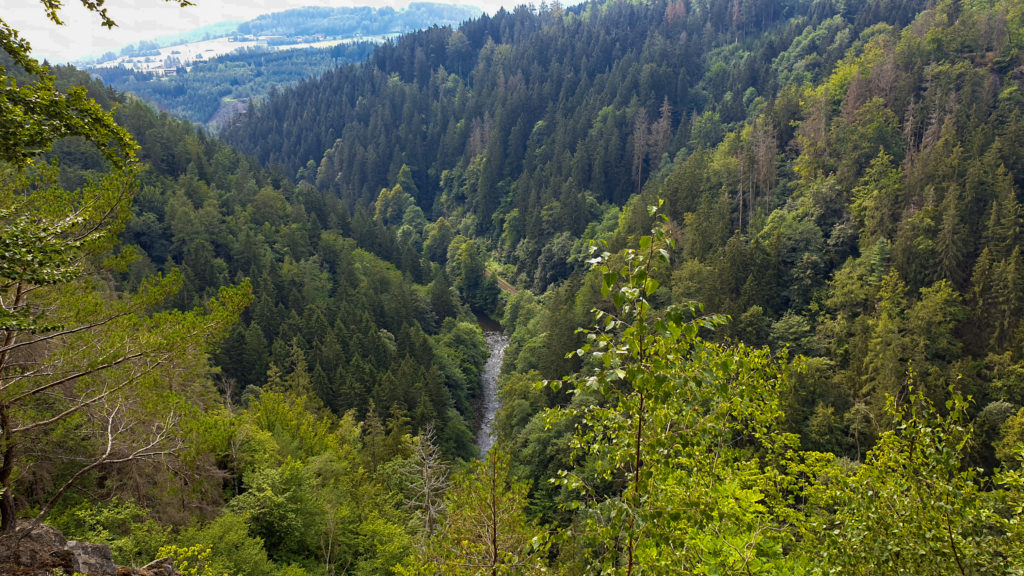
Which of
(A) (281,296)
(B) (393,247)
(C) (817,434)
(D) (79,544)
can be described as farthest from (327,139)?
(D) (79,544)

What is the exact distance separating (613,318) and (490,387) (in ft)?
200

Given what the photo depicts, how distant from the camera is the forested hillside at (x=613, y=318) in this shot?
22.9 feet

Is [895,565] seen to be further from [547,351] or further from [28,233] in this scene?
[547,351]

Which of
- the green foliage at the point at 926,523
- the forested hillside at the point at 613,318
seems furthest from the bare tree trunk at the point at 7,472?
the green foliage at the point at 926,523

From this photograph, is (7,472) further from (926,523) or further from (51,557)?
(926,523)

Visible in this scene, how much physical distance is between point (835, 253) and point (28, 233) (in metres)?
58.0

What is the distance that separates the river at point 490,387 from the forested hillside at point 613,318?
2504 millimetres

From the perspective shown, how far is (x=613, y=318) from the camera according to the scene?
4.89 meters

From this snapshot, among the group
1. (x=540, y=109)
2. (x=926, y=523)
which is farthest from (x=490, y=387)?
(x=540, y=109)

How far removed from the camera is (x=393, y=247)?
300 feet

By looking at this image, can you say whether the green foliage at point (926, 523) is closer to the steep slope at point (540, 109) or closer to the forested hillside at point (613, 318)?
the forested hillside at point (613, 318)

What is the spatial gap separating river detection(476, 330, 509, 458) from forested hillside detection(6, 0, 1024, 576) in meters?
2.50

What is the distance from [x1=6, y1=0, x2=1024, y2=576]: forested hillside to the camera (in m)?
6.98

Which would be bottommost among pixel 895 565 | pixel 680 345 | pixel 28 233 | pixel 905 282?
pixel 905 282
